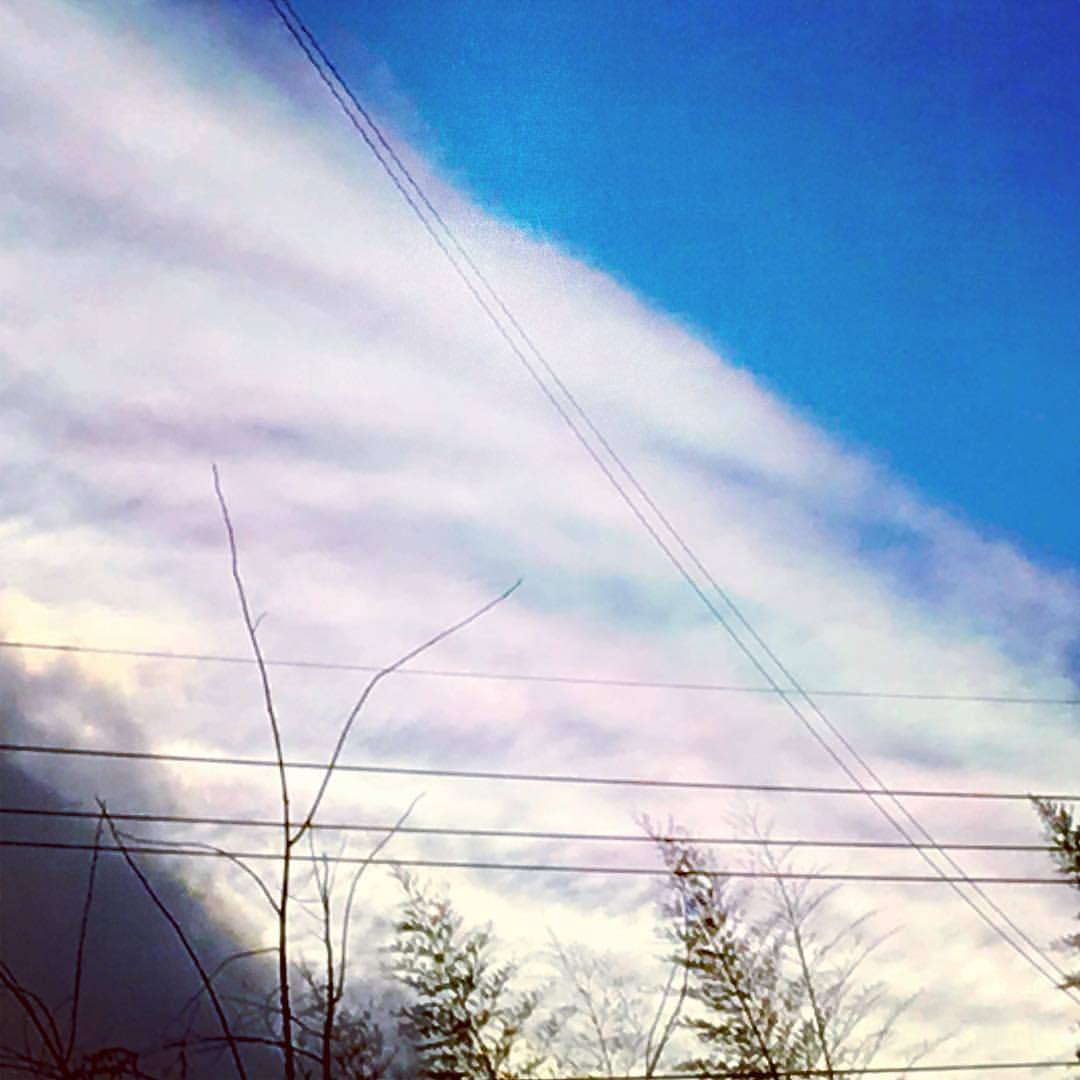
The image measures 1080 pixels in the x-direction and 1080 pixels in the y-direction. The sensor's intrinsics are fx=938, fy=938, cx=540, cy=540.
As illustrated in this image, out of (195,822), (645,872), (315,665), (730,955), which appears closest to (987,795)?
(645,872)

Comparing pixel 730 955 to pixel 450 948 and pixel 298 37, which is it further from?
pixel 298 37

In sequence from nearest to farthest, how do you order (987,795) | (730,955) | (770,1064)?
(987,795) < (770,1064) < (730,955)

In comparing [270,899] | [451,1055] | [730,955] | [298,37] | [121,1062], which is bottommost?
[121,1062]

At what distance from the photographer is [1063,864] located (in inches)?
1265

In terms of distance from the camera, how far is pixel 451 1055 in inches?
927

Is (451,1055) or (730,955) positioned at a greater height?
(730,955)

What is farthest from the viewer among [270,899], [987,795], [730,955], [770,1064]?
[730,955]

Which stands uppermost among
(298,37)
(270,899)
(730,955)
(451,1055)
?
(298,37)

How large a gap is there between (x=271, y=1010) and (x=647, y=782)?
8.04 meters

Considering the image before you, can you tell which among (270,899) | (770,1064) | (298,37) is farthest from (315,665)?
(770,1064)

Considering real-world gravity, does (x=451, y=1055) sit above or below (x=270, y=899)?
above

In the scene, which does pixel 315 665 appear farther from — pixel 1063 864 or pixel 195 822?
pixel 1063 864

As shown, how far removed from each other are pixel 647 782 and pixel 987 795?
4.09 meters

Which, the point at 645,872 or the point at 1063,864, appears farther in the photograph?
the point at 1063,864
